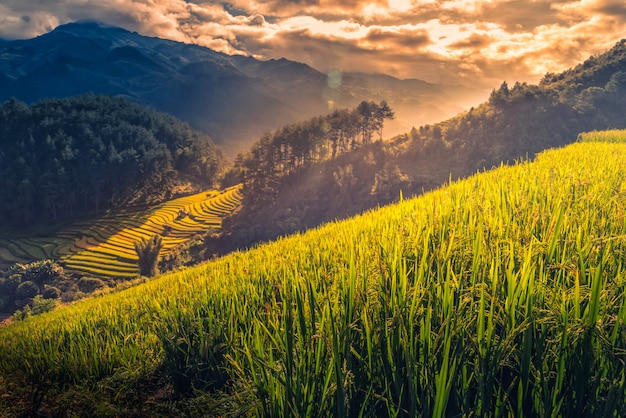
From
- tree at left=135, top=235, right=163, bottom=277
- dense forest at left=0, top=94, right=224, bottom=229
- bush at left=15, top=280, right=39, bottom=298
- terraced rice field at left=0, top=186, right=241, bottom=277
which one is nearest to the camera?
bush at left=15, top=280, right=39, bottom=298

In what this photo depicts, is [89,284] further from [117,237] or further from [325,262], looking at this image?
[325,262]

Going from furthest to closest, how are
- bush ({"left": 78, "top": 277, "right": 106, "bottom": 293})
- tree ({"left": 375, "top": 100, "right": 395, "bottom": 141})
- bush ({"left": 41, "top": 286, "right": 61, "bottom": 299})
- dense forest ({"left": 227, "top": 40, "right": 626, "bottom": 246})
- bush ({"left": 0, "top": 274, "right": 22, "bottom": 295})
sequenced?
tree ({"left": 375, "top": 100, "right": 395, "bottom": 141}) < dense forest ({"left": 227, "top": 40, "right": 626, "bottom": 246}) < bush ({"left": 78, "top": 277, "right": 106, "bottom": 293}) < bush ({"left": 0, "top": 274, "right": 22, "bottom": 295}) < bush ({"left": 41, "top": 286, "right": 61, "bottom": 299})

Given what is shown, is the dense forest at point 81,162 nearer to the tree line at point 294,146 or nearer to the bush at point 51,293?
the tree line at point 294,146

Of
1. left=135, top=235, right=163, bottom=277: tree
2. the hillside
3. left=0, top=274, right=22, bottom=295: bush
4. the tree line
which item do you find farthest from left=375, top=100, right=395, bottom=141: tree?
the hillside

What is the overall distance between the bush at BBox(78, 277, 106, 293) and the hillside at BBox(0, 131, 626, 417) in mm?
68736

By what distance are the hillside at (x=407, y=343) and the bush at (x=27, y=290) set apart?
70.7 metres

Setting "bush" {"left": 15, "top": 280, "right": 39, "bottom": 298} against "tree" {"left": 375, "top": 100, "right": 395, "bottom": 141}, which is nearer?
"bush" {"left": 15, "top": 280, "right": 39, "bottom": 298}

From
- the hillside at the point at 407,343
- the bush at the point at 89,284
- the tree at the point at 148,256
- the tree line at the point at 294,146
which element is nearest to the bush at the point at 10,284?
the bush at the point at 89,284

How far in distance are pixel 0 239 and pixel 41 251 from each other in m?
26.1

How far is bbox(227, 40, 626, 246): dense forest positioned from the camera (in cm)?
8206

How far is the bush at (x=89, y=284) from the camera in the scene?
207 feet

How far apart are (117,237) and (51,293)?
3734 cm

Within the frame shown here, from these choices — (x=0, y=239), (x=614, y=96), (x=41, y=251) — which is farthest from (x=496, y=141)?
(x=0, y=239)

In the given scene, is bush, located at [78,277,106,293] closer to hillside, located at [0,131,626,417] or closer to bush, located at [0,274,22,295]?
bush, located at [0,274,22,295]
